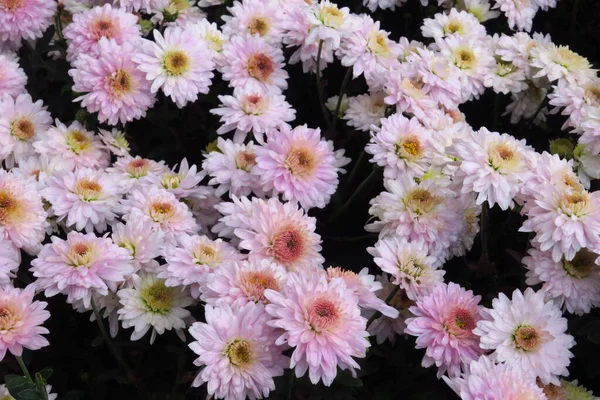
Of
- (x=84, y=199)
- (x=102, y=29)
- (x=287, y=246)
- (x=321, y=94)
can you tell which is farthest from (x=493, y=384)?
(x=102, y=29)

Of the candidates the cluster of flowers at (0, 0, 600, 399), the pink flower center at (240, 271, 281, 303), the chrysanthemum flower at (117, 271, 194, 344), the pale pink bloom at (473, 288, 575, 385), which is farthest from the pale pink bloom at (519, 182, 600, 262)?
the chrysanthemum flower at (117, 271, 194, 344)

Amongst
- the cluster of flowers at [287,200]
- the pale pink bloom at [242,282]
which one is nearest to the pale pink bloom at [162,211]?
the cluster of flowers at [287,200]

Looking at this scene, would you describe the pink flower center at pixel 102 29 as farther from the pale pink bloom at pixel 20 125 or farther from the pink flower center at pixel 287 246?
the pink flower center at pixel 287 246

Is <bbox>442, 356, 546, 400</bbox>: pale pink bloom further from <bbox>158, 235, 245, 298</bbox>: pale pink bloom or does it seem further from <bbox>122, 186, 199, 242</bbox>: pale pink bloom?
<bbox>122, 186, 199, 242</bbox>: pale pink bloom

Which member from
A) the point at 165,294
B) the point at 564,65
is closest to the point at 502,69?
the point at 564,65

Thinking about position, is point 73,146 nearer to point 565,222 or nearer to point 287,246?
point 287,246

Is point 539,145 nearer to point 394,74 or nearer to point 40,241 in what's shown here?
point 394,74
